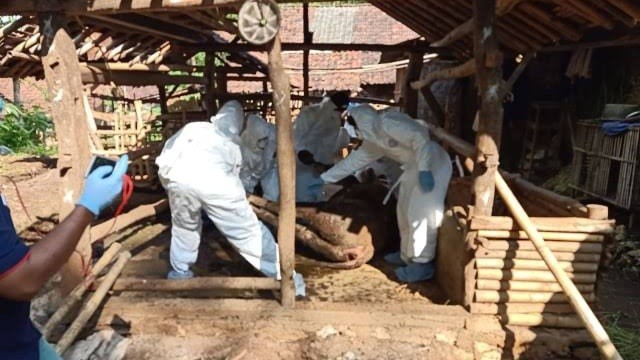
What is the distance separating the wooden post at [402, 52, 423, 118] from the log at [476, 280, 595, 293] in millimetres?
4590

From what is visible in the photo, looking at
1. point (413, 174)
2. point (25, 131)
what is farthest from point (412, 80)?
point (25, 131)

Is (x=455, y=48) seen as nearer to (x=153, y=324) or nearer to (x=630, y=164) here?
(x=630, y=164)

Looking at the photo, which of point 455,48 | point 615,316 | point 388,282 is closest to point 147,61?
point 455,48

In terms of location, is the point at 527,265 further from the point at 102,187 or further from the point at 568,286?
the point at 102,187

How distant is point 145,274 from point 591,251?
3.73 metres

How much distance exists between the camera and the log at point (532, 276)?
3348 millimetres

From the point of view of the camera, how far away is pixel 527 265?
3346mm

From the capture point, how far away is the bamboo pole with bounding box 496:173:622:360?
2654mm

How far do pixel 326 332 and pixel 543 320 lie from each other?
1476 millimetres

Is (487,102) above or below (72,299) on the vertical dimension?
above

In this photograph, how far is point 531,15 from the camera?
432 centimetres

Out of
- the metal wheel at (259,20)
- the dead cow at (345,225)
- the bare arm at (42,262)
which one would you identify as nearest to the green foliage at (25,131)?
the dead cow at (345,225)

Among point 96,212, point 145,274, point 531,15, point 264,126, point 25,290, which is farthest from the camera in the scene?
point 264,126

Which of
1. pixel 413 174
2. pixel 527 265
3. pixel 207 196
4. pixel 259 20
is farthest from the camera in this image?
pixel 413 174
